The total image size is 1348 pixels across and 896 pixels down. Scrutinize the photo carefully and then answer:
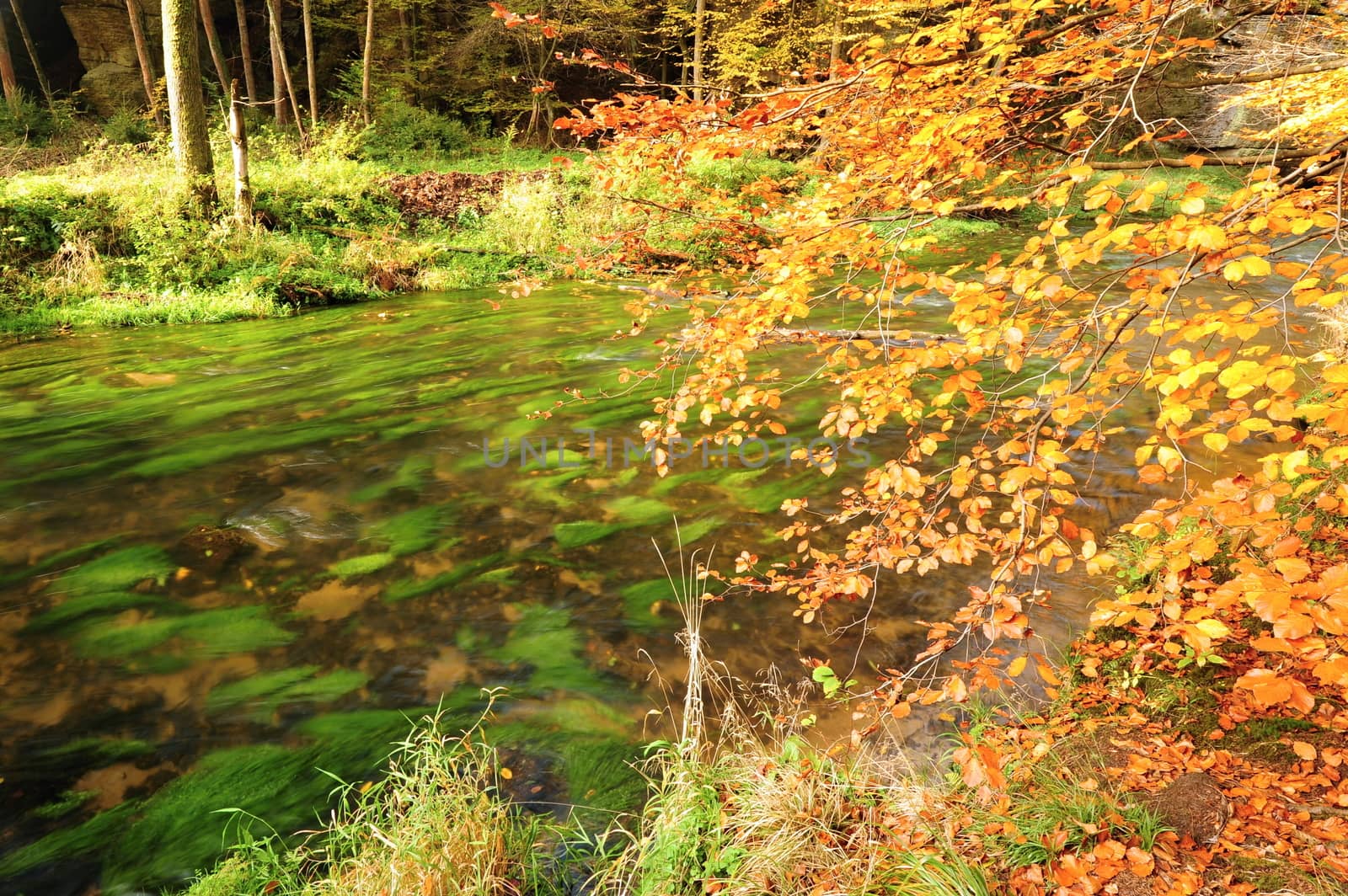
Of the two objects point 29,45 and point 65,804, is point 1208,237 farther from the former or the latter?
point 29,45

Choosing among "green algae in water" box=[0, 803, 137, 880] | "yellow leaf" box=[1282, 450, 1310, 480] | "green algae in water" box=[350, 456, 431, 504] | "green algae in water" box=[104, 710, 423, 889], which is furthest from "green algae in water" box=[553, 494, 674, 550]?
"yellow leaf" box=[1282, 450, 1310, 480]

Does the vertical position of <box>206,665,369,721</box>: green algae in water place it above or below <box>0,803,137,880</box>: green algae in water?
above

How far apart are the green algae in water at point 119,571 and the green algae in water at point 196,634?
440 mm

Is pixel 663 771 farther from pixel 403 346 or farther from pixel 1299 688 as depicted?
pixel 403 346

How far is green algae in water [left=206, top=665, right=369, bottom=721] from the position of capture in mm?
3625

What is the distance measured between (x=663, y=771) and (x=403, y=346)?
7.71m

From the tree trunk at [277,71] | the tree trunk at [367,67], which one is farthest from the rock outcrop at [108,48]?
the tree trunk at [367,67]

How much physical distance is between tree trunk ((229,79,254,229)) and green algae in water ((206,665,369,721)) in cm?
998

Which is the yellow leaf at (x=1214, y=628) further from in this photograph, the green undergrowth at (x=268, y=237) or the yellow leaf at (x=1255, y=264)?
the green undergrowth at (x=268, y=237)

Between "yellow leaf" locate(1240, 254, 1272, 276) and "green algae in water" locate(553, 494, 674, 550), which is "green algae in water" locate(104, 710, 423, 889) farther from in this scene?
"yellow leaf" locate(1240, 254, 1272, 276)

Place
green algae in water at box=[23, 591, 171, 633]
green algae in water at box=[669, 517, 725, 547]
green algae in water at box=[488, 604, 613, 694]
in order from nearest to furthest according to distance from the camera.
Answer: green algae in water at box=[488, 604, 613, 694], green algae in water at box=[23, 591, 171, 633], green algae in water at box=[669, 517, 725, 547]

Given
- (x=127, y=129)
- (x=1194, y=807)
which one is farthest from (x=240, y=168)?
(x=1194, y=807)

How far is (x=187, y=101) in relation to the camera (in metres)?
10.4

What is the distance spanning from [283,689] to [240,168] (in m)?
10.3
